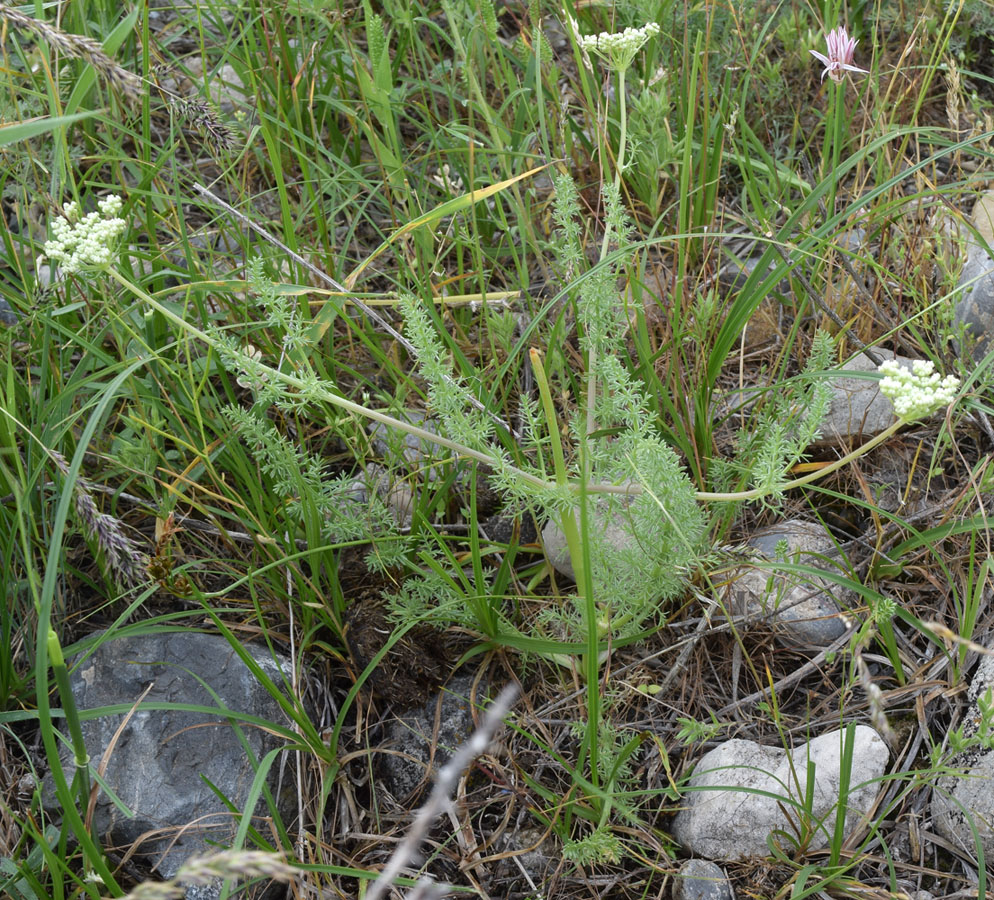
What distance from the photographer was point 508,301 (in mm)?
2717

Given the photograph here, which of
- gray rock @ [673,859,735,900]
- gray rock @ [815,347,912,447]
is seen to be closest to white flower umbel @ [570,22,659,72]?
gray rock @ [815,347,912,447]

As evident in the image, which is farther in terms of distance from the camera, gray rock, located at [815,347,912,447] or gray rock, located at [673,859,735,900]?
gray rock, located at [815,347,912,447]

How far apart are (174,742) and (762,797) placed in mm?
1362

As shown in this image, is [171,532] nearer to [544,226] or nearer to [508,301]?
[508,301]

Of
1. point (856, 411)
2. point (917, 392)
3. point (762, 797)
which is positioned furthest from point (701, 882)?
point (856, 411)

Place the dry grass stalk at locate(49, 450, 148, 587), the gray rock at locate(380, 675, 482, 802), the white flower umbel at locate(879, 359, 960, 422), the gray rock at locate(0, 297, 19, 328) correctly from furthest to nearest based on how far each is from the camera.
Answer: the gray rock at locate(0, 297, 19, 328), the gray rock at locate(380, 675, 482, 802), the dry grass stalk at locate(49, 450, 148, 587), the white flower umbel at locate(879, 359, 960, 422)

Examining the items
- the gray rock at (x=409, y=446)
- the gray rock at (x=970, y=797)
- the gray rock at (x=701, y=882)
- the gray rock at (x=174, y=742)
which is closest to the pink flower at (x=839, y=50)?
the gray rock at (x=409, y=446)

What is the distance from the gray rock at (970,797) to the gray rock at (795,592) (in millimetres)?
372

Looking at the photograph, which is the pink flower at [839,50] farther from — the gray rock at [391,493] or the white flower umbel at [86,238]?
the white flower umbel at [86,238]

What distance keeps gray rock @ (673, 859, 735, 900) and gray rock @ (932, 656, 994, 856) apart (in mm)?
494

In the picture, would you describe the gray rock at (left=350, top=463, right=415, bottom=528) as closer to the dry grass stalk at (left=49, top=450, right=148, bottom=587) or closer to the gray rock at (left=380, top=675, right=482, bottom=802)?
the gray rock at (left=380, top=675, right=482, bottom=802)

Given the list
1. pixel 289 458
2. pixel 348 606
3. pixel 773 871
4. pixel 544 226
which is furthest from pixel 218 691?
pixel 544 226

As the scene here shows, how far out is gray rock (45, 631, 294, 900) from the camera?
1977 millimetres

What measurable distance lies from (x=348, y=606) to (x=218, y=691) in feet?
1.22
